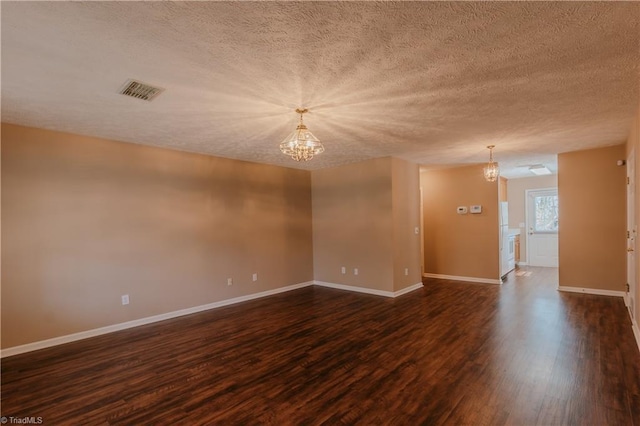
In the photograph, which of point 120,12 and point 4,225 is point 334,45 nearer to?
point 120,12

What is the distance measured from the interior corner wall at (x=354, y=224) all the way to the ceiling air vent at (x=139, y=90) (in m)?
3.94

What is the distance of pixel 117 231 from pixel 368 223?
4142 millimetres

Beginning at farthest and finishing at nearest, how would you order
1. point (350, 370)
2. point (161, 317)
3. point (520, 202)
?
point (520, 202), point (161, 317), point (350, 370)

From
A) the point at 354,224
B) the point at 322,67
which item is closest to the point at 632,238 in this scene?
the point at 354,224

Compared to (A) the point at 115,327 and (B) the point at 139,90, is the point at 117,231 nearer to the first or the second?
(A) the point at 115,327

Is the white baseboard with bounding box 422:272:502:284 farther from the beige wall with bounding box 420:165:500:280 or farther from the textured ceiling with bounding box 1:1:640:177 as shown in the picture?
the textured ceiling with bounding box 1:1:640:177

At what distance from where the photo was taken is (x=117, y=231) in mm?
4023

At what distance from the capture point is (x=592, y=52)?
2.06 metres

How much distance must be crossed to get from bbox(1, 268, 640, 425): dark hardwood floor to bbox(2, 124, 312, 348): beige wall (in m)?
0.47

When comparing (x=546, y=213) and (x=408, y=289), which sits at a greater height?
(x=546, y=213)

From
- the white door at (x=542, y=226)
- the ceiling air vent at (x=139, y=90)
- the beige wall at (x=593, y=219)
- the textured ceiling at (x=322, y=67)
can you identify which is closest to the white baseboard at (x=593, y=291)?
the beige wall at (x=593, y=219)

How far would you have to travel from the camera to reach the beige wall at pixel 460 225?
6.21 m

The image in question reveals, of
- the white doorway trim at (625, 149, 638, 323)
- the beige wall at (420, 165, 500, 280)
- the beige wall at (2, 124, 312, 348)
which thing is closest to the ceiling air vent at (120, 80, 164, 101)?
the beige wall at (2, 124, 312, 348)

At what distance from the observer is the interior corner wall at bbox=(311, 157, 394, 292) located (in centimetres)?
550
